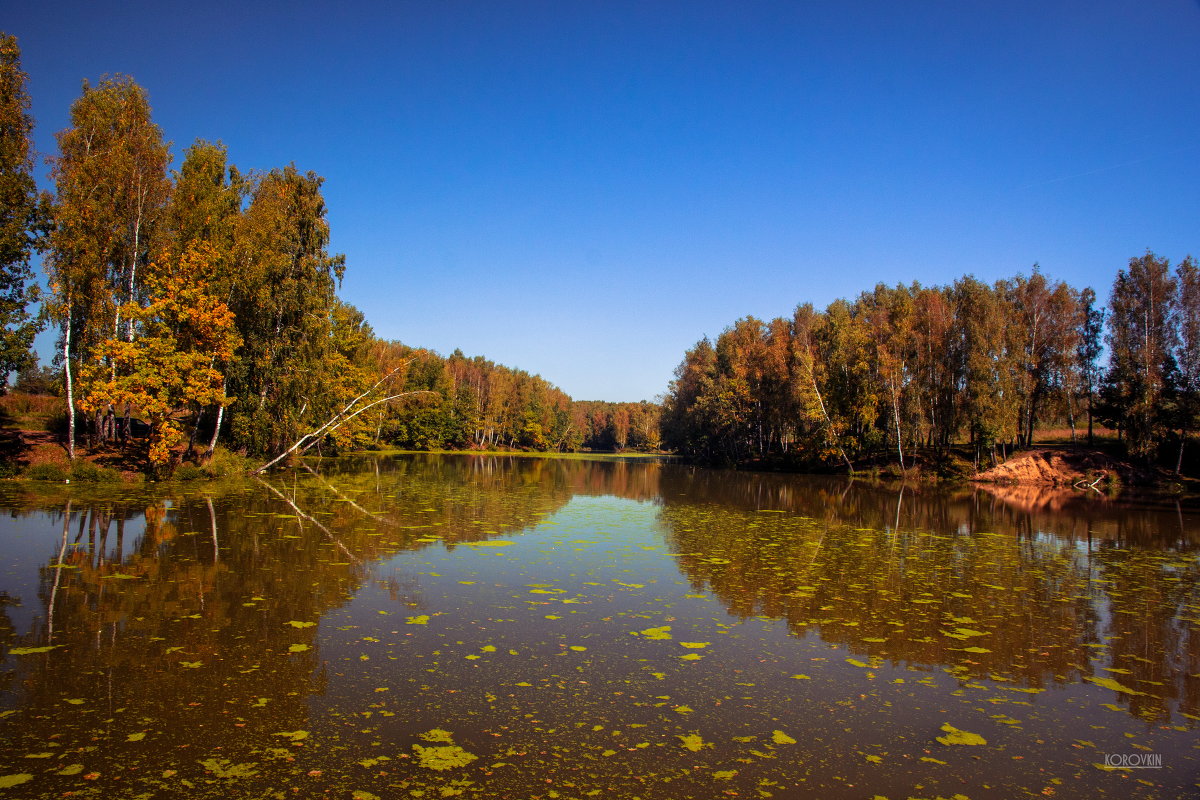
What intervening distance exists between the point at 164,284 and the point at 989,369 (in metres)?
48.4

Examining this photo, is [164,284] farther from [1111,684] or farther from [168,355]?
[1111,684]

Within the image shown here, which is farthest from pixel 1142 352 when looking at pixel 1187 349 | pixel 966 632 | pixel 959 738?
pixel 959 738

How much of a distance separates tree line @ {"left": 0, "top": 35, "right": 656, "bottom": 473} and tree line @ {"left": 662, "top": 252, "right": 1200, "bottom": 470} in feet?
119

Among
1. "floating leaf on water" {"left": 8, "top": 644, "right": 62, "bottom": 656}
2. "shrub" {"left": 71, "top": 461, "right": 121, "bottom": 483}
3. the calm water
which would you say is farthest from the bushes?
"floating leaf on water" {"left": 8, "top": 644, "right": 62, "bottom": 656}

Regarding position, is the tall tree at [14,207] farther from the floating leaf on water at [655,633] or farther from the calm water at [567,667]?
the floating leaf on water at [655,633]

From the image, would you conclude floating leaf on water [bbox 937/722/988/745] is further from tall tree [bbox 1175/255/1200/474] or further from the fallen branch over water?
tall tree [bbox 1175/255/1200/474]

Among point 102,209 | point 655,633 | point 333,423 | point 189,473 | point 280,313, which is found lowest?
point 655,633

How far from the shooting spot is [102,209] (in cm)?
2405

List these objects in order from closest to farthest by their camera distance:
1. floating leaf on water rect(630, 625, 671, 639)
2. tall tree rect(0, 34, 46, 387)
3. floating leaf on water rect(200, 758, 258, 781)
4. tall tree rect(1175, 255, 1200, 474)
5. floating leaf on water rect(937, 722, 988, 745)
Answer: floating leaf on water rect(200, 758, 258, 781)
floating leaf on water rect(937, 722, 988, 745)
floating leaf on water rect(630, 625, 671, 639)
tall tree rect(0, 34, 46, 387)
tall tree rect(1175, 255, 1200, 474)

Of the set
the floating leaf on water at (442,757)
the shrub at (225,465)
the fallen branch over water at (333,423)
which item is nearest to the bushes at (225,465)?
the shrub at (225,465)

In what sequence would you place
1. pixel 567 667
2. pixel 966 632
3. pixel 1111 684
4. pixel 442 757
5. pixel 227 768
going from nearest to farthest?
pixel 227 768
pixel 442 757
pixel 567 667
pixel 1111 684
pixel 966 632

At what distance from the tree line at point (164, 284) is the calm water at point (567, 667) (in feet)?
32.3

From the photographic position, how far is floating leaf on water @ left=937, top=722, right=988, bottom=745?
18.9 feet

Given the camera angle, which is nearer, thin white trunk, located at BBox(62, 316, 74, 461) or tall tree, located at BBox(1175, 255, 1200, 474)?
thin white trunk, located at BBox(62, 316, 74, 461)
